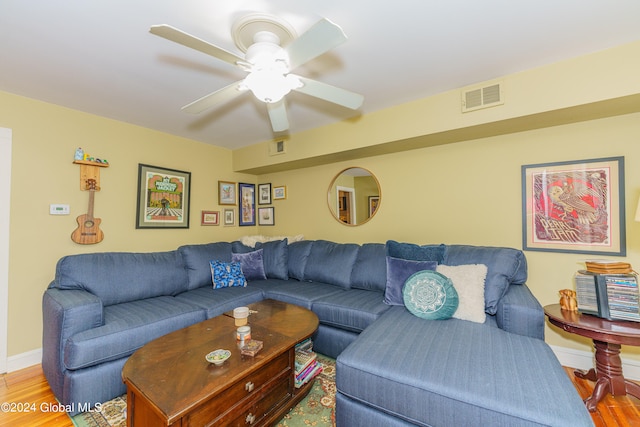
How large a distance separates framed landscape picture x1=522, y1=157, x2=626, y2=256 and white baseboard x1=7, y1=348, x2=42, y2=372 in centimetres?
441

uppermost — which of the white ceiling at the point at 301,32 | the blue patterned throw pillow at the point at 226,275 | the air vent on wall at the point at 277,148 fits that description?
the white ceiling at the point at 301,32

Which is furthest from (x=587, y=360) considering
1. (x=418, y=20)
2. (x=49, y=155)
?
(x=49, y=155)

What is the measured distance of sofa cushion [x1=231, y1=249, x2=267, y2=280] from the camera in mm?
3122

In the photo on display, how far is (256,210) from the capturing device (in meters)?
4.26

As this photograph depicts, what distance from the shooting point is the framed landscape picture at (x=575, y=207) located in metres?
1.98

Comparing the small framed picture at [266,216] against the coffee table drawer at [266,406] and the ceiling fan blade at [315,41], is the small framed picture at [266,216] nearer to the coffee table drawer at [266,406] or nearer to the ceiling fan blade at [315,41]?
the coffee table drawer at [266,406]

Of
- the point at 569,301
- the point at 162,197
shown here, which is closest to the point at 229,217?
the point at 162,197

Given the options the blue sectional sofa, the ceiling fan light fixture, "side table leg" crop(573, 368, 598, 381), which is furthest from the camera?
"side table leg" crop(573, 368, 598, 381)

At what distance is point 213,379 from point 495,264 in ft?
6.83

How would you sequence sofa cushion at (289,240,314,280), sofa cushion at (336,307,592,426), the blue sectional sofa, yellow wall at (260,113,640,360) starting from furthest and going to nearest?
1. sofa cushion at (289,240,314,280)
2. yellow wall at (260,113,640,360)
3. the blue sectional sofa
4. sofa cushion at (336,307,592,426)

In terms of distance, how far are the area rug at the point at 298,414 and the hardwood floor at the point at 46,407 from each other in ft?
0.40

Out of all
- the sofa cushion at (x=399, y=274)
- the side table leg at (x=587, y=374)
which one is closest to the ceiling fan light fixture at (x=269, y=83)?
the sofa cushion at (x=399, y=274)

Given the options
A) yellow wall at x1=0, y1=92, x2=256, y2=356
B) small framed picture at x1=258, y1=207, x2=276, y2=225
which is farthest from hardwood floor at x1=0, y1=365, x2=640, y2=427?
small framed picture at x1=258, y1=207, x2=276, y2=225

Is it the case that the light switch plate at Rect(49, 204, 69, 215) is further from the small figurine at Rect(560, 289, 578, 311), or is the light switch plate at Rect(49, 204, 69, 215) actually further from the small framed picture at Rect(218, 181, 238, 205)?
the small figurine at Rect(560, 289, 578, 311)
